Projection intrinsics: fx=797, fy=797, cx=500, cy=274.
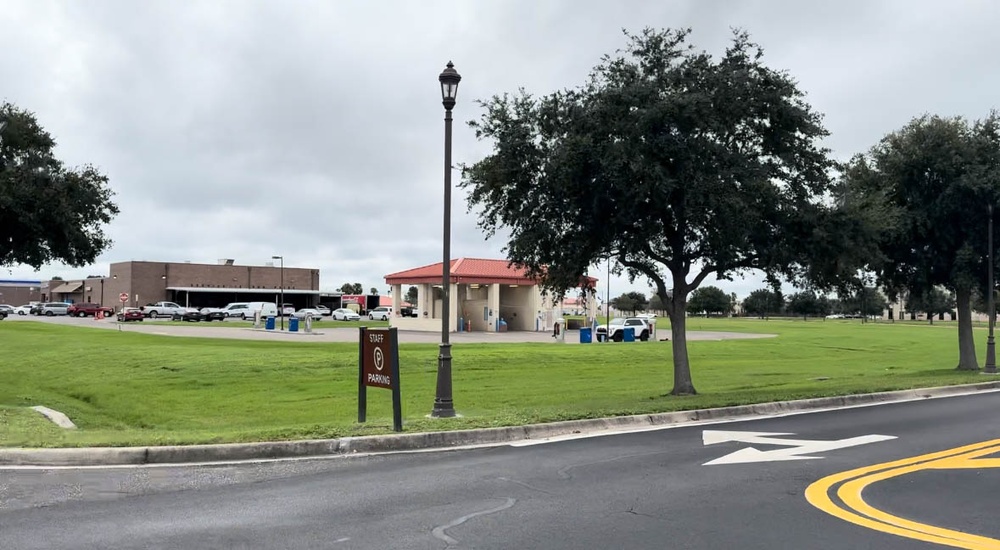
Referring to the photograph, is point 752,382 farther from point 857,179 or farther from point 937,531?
point 937,531

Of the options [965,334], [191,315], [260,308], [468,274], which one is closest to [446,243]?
[965,334]

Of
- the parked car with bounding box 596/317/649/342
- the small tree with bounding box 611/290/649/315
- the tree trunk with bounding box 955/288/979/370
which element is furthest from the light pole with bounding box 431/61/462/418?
the small tree with bounding box 611/290/649/315

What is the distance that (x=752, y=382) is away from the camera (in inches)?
920

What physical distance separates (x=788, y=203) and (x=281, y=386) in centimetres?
1438

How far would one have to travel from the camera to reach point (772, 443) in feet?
35.2

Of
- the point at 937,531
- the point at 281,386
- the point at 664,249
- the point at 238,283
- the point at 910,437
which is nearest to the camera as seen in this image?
the point at 937,531

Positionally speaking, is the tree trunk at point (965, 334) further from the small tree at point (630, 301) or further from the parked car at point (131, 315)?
the small tree at point (630, 301)

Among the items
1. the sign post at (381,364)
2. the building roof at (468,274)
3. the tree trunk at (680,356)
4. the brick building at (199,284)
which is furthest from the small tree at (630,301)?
the sign post at (381,364)

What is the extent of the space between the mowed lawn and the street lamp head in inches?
198

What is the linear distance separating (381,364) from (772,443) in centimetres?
559

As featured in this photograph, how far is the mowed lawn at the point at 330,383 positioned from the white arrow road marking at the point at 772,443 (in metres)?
2.21

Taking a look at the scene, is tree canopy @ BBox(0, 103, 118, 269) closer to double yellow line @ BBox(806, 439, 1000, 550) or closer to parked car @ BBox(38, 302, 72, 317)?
double yellow line @ BBox(806, 439, 1000, 550)

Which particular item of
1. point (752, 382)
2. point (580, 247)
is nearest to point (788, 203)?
point (580, 247)

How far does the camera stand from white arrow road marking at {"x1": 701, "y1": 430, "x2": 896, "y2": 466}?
952 centimetres
